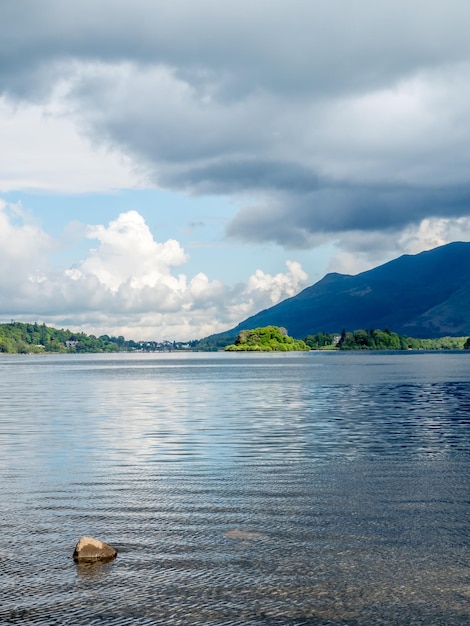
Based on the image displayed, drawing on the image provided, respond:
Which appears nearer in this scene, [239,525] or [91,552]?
[91,552]

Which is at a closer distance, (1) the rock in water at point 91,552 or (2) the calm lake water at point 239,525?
(2) the calm lake water at point 239,525

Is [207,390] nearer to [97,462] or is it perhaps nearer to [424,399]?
[424,399]

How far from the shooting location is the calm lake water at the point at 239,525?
19.5 meters

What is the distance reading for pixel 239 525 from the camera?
2791cm

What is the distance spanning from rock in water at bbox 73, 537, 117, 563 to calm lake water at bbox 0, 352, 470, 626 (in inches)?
17.4

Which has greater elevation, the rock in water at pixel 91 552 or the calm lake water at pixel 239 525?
the rock in water at pixel 91 552

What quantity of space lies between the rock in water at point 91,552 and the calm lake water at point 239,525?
0.44m

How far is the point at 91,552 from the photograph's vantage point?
23250mm

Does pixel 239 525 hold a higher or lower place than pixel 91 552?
lower

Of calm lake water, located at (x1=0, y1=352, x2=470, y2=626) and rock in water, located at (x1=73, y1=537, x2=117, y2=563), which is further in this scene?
rock in water, located at (x1=73, y1=537, x2=117, y2=563)

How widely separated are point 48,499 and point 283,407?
5838 centimetres

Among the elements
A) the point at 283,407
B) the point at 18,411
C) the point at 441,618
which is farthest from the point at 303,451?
the point at 18,411

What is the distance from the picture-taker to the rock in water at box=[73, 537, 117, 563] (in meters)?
23.2

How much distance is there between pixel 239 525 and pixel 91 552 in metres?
6.52
